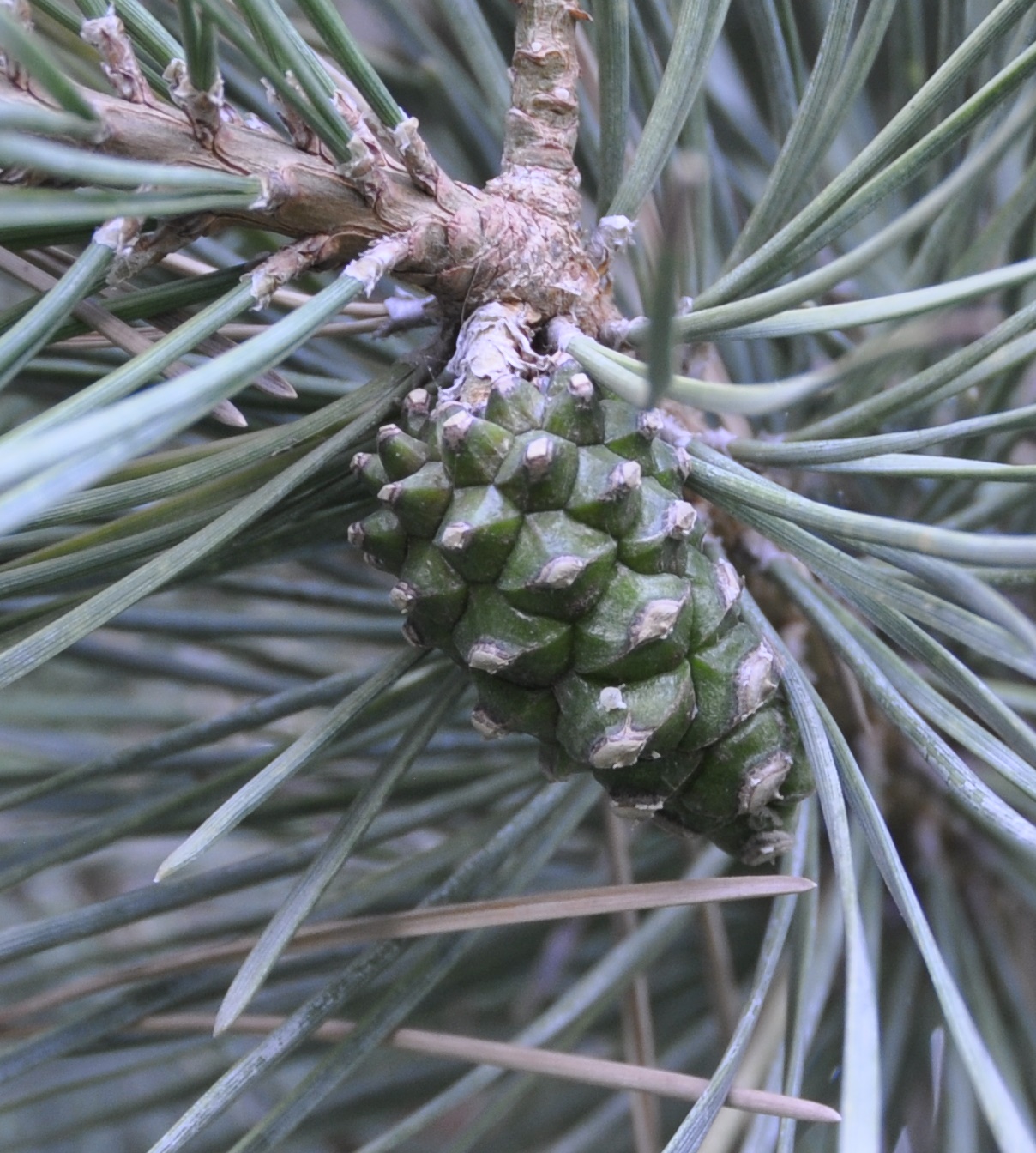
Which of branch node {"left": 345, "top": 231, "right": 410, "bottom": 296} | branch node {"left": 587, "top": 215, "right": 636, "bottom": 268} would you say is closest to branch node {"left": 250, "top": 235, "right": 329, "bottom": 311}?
branch node {"left": 345, "top": 231, "right": 410, "bottom": 296}

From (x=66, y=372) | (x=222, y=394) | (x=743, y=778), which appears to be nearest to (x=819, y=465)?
(x=743, y=778)

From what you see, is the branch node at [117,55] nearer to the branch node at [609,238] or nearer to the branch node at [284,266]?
the branch node at [284,266]

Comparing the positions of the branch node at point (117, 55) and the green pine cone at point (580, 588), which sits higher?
the branch node at point (117, 55)

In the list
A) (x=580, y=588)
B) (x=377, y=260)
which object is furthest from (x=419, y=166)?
(x=580, y=588)

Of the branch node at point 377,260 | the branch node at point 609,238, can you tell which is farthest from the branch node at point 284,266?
the branch node at point 609,238

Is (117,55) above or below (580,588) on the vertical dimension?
above

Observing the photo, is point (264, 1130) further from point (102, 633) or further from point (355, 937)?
point (102, 633)

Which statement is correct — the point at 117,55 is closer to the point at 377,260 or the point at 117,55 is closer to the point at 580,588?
the point at 377,260

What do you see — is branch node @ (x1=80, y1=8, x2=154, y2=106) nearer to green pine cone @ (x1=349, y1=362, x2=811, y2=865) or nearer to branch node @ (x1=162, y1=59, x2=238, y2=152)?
branch node @ (x1=162, y1=59, x2=238, y2=152)
